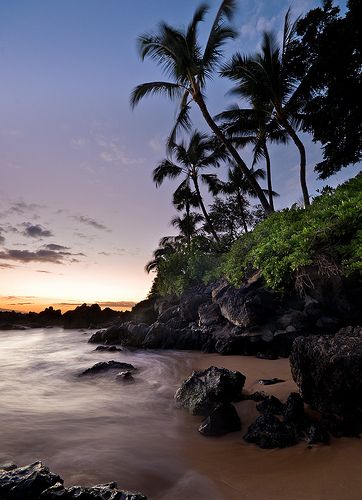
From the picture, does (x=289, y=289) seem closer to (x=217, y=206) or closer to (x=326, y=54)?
(x=326, y=54)

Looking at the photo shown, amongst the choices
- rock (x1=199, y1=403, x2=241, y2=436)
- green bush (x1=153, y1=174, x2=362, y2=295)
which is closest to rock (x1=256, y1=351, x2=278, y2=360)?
green bush (x1=153, y1=174, x2=362, y2=295)

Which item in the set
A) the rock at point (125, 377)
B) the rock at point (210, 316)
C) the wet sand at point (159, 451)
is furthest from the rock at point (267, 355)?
the rock at point (125, 377)

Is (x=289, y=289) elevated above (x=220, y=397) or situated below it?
above

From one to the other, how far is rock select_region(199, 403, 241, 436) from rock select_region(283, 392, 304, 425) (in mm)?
523

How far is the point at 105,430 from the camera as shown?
364 cm

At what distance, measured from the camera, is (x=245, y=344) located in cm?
752

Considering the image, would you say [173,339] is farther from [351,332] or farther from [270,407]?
[351,332]

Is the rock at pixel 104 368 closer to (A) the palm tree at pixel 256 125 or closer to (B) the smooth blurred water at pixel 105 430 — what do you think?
(B) the smooth blurred water at pixel 105 430

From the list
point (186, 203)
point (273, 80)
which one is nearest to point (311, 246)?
point (273, 80)

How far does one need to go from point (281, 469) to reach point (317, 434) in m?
0.60

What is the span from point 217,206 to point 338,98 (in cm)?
1389

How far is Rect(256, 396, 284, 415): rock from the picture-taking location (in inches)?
140

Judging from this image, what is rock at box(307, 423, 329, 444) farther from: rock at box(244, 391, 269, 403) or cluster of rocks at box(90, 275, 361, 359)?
cluster of rocks at box(90, 275, 361, 359)

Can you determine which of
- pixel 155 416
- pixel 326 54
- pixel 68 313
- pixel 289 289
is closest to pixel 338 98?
pixel 326 54
